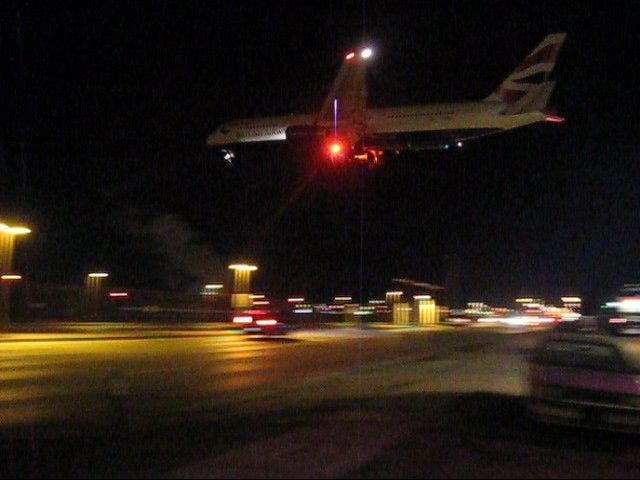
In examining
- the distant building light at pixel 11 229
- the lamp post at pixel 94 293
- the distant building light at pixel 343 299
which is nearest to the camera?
the distant building light at pixel 11 229

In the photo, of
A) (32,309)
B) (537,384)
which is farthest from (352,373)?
(32,309)

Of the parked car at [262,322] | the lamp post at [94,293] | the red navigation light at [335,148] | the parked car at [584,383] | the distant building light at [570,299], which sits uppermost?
the distant building light at [570,299]

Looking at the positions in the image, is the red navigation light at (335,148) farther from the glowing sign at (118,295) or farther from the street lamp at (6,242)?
the glowing sign at (118,295)

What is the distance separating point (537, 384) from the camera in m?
11.6

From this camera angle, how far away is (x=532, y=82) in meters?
34.4

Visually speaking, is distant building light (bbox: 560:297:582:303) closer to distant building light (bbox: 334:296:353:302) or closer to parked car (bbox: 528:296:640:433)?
distant building light (bbox: 334:296:353:302)

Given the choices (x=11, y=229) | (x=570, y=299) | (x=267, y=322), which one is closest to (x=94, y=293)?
(x=11, y=229)

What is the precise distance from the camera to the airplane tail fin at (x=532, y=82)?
A: 3269 centimetres

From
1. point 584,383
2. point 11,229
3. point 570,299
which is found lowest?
point 584,383

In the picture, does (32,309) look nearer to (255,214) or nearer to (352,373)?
(255,214)

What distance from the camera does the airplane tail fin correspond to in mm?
32688

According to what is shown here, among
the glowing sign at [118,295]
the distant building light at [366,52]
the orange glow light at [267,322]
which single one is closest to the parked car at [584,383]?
the distant building light at [366,52]

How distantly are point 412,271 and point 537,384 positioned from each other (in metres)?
90.1

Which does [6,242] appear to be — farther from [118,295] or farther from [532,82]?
[532,82]
